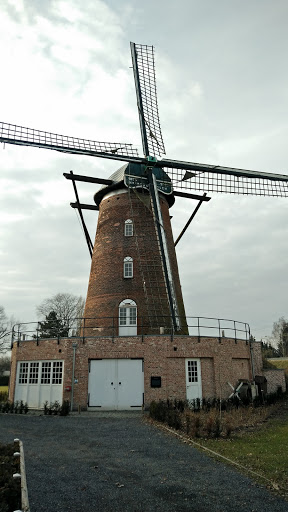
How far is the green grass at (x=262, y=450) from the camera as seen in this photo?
7432mm

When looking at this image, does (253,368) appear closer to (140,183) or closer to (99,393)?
(99,393)

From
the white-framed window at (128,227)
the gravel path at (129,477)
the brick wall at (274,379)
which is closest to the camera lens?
the gravel path at (129,477)

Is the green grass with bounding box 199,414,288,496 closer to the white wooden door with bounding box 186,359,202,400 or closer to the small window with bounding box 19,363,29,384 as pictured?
the white wooden door with bounding box 186,359,202,400

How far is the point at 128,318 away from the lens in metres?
19.7

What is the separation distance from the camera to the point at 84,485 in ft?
22.3

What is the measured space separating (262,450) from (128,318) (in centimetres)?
→ 1093

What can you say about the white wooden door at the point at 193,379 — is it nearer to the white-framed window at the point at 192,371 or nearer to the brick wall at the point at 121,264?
the white-framed window at the point at 192,371

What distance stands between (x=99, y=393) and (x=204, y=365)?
5021 millimetres

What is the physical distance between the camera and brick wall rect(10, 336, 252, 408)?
56.5ft

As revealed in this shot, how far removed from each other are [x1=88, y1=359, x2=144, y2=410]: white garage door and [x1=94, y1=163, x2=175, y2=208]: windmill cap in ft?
30.5

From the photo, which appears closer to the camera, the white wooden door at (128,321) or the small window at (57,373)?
the small window at (57,373)

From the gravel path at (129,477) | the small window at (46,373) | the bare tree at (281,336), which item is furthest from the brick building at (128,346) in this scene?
the bare tree at (281,336)

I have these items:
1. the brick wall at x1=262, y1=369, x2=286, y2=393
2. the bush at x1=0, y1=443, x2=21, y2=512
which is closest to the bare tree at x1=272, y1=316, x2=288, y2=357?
the brick wall at x1=262, y1=369, x2=286, y2=393

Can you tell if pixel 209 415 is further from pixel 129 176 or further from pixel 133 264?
pixel 129 176
